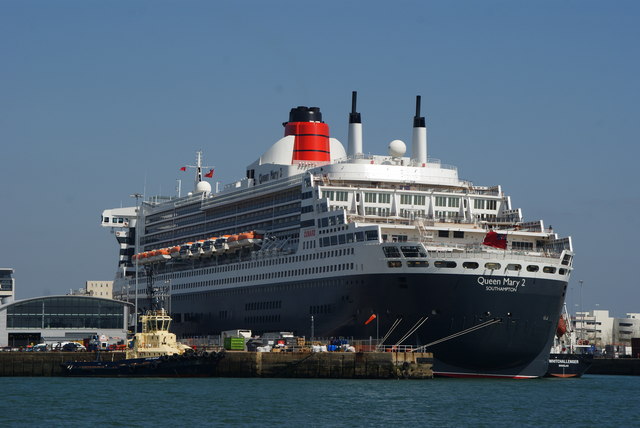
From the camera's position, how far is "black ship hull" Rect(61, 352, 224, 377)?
83688mm

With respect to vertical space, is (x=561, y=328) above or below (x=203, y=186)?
below

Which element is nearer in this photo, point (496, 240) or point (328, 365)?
point (328, 365)

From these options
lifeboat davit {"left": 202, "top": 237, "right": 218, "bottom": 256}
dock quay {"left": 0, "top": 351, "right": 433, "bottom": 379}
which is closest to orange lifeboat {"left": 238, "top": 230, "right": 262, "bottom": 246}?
lifeboat davit {"left": 202, "top": 237, "right": 218, "bottom": 256}

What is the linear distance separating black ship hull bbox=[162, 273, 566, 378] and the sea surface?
1.55 m

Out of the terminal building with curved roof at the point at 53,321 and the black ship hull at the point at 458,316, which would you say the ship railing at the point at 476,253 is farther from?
the terminal building with curved roof at the point at 53,321

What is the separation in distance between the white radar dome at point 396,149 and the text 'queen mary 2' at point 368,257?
0.39 feet

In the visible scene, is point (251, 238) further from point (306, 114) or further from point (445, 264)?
point (445, 264)

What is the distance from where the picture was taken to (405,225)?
8712cm

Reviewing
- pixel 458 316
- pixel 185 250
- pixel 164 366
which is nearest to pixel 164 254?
pixel 185 250

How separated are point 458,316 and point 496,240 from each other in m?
6.25

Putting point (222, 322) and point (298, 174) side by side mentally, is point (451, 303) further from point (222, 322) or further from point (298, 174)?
point (222, 322)

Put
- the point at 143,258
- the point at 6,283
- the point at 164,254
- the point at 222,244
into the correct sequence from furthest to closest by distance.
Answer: the point at 6,283 → the point at 143,258 → the point at 164,254 → the point at 222,244

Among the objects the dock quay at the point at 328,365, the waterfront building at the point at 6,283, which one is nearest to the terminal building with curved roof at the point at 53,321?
the dock quay at the point at 328,365

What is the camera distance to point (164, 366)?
84.4 metres
